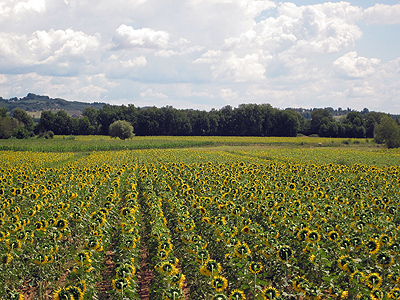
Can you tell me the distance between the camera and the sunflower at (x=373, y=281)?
6219 mm

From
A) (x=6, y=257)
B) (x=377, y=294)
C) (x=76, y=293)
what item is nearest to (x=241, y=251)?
(x=377, y=294)

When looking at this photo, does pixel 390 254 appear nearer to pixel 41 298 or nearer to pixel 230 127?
pixel 41 298

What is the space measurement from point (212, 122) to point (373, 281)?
108734 mm

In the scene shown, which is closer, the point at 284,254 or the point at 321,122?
the point at 284,254

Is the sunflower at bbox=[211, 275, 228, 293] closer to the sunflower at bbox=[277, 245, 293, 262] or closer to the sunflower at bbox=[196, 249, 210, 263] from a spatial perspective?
the sunflower at bbox=[196, 249, 210, 263]

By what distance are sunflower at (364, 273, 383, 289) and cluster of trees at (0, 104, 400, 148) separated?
10565cm

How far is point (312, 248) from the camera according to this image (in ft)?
25.9

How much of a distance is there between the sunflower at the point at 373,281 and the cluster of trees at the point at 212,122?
10565 centimetres

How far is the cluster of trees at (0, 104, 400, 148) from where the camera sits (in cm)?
10838

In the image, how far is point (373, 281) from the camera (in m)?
6.25

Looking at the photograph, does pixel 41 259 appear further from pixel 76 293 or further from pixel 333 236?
pixel 333 236

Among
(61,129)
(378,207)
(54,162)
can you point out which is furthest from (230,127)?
(378,207)

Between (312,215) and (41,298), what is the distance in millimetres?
8073

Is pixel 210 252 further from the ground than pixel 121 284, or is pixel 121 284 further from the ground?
pixel 121 284
